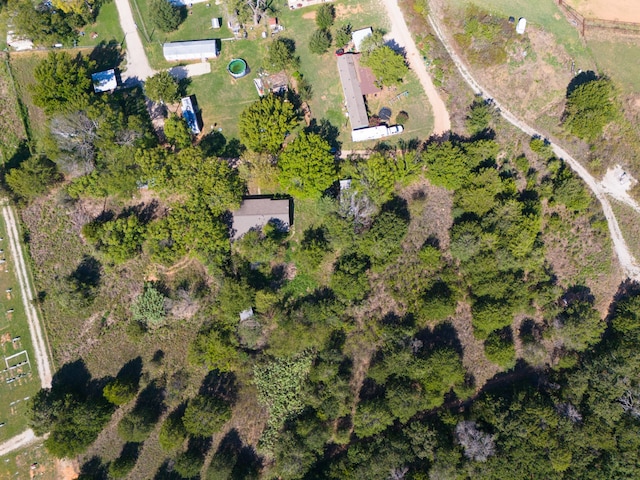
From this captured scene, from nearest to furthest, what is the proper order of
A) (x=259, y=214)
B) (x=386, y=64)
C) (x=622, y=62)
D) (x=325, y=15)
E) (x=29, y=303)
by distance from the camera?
(x=386, y=64) < (x=259, y=214) < (x=29, y=303) < (x=325, y=15) < (x=622, y=62)

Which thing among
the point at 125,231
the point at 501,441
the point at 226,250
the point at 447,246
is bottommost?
the point at 501,441

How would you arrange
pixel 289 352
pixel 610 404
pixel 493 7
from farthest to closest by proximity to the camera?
1. pixel 493 7
2. pixel 289 352
3. pixel 610 404

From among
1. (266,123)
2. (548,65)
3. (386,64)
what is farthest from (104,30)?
(548,65)

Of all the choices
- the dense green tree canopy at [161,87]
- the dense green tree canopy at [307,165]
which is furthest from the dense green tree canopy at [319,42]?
the dense green tree canopy at [161,87]

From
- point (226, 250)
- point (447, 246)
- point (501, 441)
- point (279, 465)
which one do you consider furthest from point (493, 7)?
point (279, 465)

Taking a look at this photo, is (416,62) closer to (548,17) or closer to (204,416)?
(548,17)

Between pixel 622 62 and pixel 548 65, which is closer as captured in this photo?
pixel 622 62

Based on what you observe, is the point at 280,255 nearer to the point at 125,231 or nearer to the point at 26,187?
the point at 125,231
